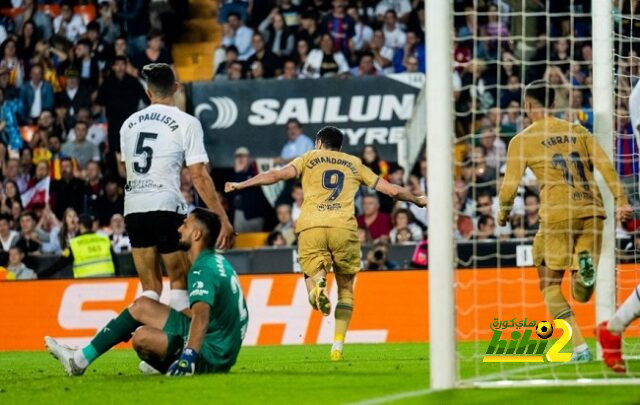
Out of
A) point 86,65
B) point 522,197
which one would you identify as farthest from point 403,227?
point 86,65


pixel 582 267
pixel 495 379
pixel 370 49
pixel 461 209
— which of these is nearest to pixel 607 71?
pixel 582 267

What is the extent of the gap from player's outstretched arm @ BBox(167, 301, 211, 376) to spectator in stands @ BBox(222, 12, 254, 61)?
501 inches

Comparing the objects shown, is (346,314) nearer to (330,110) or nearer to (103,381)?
(103,381)

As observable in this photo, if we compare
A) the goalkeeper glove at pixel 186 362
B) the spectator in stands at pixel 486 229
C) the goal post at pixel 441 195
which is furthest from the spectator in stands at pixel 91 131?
the goal post at pixel 441 195

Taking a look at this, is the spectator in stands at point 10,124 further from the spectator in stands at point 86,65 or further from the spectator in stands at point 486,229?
the spectator in stands at point 486,229

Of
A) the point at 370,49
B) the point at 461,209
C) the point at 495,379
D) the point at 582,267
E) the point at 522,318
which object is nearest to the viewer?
the point at 495,379

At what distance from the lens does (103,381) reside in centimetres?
908

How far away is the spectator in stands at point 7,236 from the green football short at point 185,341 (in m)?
10.2

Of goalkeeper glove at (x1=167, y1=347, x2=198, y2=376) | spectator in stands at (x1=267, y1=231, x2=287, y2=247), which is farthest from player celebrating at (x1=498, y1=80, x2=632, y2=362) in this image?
spectator in stands at (x1=267, y1=231, x2=287, y2=247)

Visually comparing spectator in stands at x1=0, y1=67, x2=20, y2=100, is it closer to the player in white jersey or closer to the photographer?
the photographer

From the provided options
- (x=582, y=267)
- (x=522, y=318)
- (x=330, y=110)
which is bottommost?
(x=522, y=318)

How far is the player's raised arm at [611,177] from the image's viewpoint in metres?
9.52

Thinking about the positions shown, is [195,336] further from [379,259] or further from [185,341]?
[379,259]

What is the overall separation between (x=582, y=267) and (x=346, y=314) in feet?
7.54
